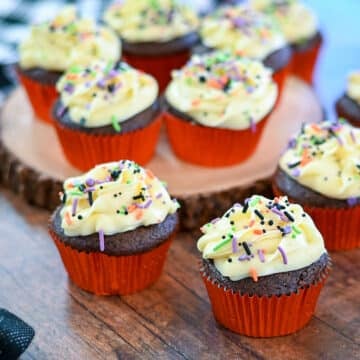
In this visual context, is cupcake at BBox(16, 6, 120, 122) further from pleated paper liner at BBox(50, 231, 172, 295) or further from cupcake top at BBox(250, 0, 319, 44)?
pleated paper liner at BBox(50, 231, 172, 295)

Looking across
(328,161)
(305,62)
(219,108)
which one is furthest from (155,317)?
(305,62)

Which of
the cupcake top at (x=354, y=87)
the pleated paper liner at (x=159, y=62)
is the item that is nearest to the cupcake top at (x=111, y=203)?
the cupcake top at (x=354, y=87)

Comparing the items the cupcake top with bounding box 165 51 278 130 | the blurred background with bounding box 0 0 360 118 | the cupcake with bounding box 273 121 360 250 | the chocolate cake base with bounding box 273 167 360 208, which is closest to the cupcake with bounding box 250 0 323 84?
the blurred background with bounding box 0 0 360 118

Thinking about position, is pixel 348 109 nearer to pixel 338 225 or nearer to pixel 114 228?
pixel 338 225

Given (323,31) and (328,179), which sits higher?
(328,179)

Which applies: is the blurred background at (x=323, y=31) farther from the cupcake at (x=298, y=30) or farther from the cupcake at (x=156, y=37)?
the cupcake at (x=156, y=37)

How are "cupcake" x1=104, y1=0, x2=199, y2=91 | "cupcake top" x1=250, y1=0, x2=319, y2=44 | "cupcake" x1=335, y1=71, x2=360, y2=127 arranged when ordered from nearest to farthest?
"cupcake" x1=335, y1=71, x2=360, y2=127 < "cupcake" x1=104, y1=0, x2=199, y2=91 < "cupcake top" x1=250, y1=0, x2=319, y2=44
